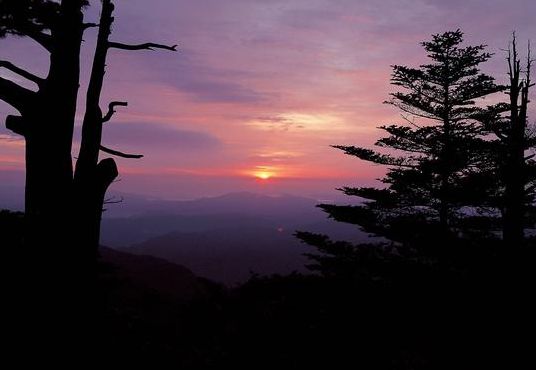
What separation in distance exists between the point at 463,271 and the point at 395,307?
4.53ft

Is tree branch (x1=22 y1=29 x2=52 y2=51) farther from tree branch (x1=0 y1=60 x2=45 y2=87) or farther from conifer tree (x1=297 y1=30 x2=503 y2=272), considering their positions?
conifer tree (x1=297 y1=30 x2=503 y2=272)

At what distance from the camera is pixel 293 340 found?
870 centimetres

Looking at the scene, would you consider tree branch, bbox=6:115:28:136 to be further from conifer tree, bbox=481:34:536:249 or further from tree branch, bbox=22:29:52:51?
conifer tree, bbox=481:34:536:249

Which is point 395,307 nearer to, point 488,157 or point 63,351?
point 63,351

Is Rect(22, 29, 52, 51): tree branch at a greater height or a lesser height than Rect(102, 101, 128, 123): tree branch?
greater

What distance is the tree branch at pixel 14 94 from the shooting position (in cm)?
564

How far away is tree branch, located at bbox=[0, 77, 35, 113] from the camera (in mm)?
5641

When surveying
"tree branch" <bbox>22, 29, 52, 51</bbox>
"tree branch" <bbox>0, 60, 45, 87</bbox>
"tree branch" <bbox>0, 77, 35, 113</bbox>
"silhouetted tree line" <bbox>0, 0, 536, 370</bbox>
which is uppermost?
"tree branch" <bbox>22, 29, 52, 51</bbox>

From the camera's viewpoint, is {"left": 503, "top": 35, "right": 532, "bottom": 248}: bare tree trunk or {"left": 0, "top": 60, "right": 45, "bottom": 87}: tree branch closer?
{"left": 0, "top": 60, "right": 45, "bottom": 87}: tree branch

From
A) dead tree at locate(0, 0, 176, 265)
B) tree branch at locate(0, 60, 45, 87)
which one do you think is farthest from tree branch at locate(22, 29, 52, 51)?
tree branch at locate(0, 60, 45, 87)

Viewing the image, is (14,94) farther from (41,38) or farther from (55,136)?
(41,38)

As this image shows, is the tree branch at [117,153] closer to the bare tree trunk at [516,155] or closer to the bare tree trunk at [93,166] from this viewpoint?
the bare tree trunk at [93,166]

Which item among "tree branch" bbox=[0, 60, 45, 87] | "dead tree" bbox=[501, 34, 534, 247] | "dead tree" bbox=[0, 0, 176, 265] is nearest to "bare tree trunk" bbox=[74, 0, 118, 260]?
"dead tree" bbox=[0, 0, 176, 265]

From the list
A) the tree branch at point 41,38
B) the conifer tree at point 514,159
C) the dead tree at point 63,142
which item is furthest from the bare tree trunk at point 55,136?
the conifer tree at point 514,159
